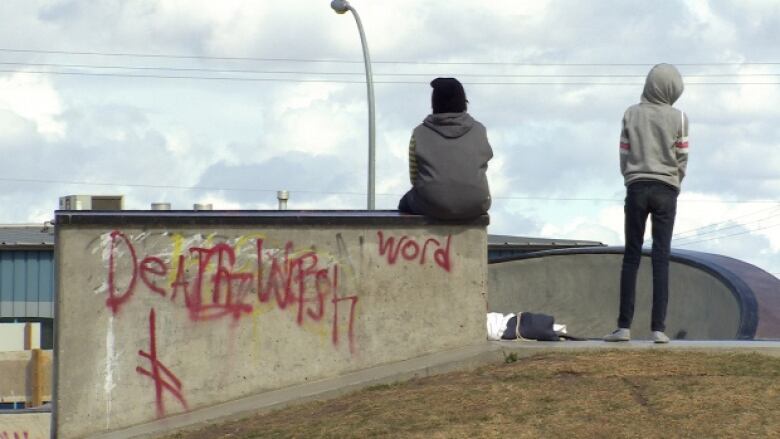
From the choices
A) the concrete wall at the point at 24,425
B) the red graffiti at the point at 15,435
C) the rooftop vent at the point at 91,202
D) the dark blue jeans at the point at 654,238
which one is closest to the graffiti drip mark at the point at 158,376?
the dark blue jeans at the point at 654,238

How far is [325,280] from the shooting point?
9680 millimetres

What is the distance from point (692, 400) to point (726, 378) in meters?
0.56

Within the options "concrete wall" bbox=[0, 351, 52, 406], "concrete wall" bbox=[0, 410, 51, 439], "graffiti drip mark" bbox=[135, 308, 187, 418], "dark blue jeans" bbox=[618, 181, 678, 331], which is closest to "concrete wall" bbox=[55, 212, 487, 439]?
"graffiti drip mark" bbox=[135, 308, 187, 418]

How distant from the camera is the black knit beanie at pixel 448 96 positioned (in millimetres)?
9875

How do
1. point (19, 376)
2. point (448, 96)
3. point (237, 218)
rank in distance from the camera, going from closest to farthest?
point (237, 218)
point (448, 96)
point (19, 376)

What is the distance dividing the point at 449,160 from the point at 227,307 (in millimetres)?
1975

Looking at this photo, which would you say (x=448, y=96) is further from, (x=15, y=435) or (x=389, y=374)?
(x=15, y=435)

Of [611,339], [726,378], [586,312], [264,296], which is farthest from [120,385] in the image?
[586,312]

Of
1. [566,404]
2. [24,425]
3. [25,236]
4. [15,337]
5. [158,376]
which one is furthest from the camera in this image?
[25,236]

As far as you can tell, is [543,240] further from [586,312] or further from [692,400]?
[692,400]

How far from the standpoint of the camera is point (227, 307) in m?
9.60

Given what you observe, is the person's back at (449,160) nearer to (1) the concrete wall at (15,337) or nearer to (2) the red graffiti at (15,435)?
(2) the red graffiti at (15,435)

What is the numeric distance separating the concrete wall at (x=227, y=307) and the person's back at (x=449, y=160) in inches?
9.5

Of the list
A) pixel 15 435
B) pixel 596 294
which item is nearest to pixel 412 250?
pixel 596 294
